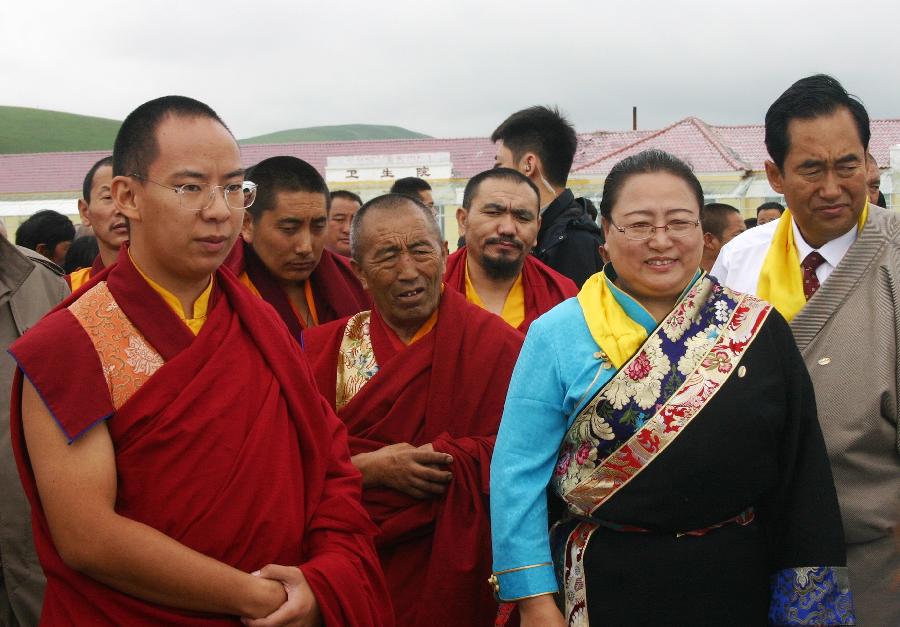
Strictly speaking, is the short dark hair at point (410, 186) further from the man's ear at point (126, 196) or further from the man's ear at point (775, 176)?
the man's ear at point (126, 196)

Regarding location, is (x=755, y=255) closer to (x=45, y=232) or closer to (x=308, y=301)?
(x=308, y=301)

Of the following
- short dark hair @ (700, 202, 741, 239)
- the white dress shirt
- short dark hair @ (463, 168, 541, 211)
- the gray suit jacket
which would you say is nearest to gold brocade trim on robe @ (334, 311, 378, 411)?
short dark hair @ (463, 168, 541, 211)

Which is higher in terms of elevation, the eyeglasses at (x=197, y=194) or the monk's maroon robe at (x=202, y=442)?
the eyeglasses at (x=197, y=194)

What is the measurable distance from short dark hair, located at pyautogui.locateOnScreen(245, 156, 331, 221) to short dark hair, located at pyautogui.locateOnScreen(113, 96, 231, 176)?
59.9 inches

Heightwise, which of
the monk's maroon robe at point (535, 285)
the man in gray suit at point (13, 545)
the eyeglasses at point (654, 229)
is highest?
the eyeglasses at point (654, 229)

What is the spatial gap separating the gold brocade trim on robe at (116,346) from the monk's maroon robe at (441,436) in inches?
39.9

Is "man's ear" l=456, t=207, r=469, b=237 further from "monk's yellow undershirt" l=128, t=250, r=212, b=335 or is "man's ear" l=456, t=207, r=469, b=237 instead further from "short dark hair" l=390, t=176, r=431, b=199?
"short dark hair" l=390, t=176, r=431, b=199

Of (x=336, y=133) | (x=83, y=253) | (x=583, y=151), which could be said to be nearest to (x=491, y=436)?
(x=83, y=253)

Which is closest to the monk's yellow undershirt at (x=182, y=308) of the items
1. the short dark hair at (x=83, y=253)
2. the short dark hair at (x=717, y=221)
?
Answer: the short dark hair at (x=83, y=253)

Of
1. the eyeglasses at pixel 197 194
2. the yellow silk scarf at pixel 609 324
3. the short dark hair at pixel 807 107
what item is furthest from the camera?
the short dark hair at pixel 807 107

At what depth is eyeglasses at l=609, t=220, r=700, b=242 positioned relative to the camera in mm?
2529

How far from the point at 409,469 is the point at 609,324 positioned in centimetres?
85

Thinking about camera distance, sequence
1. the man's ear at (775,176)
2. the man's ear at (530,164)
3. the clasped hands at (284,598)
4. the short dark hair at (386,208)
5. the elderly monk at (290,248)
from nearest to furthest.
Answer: the clasped hands at (284,598) < the man's ear at (775,176) < the short dark hair at (386,208) < the elderly monk at (290,248) < the man's ear at (530,164)

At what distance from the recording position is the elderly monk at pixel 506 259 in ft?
13.3
